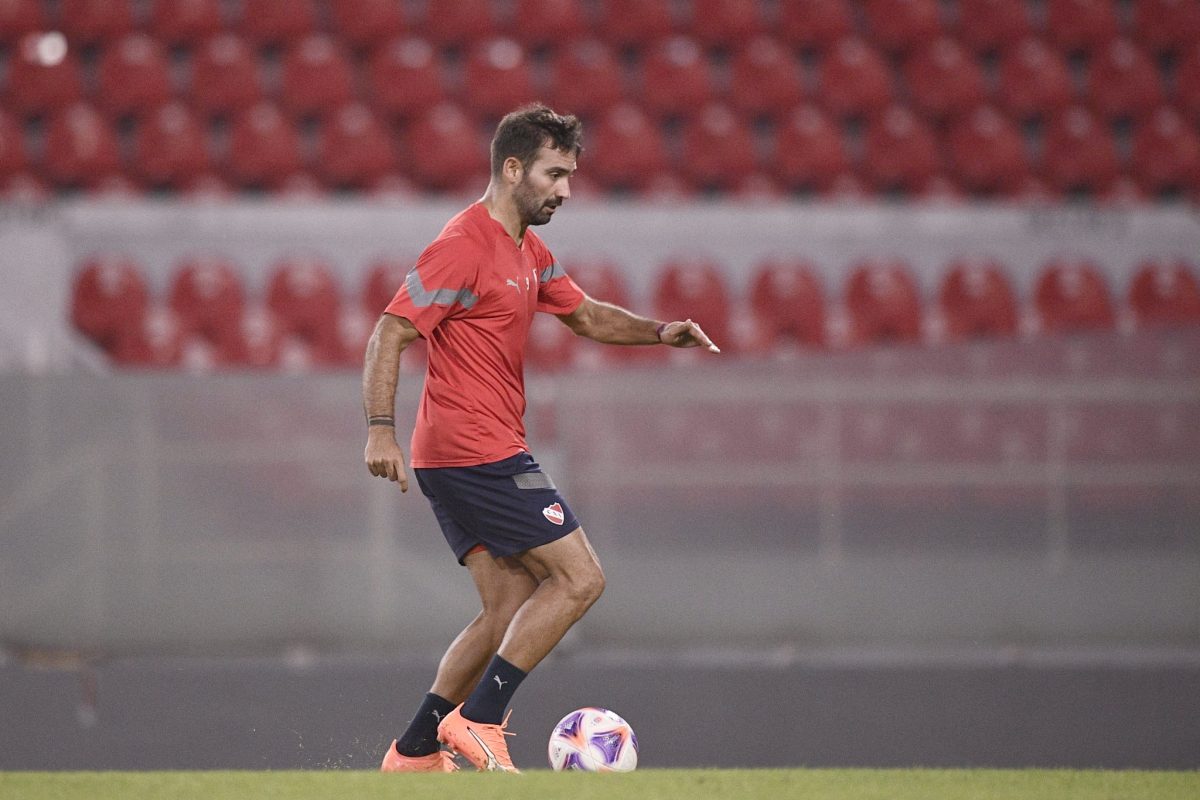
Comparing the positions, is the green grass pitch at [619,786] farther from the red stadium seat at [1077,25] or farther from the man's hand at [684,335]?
the red stadium seat at [1077,25]

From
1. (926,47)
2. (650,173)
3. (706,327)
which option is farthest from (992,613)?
(926,47)

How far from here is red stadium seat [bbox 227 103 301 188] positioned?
27.3ft

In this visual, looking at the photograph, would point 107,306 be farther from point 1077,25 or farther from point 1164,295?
point 1077,25

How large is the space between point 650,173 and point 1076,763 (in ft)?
16.5

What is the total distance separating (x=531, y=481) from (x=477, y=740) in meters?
0.64

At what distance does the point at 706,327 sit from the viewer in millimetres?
7695

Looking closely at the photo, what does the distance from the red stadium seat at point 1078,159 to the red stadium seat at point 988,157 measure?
0.60 feet

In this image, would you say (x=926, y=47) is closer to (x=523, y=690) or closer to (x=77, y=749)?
(x=523, y=690)

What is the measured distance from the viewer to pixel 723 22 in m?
9.02

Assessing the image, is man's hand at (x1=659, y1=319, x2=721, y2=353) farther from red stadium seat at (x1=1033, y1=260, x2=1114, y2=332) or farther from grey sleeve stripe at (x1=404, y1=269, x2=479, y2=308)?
red stadium seat at (x1=1033, y1=260, x2=1114, y2=332)

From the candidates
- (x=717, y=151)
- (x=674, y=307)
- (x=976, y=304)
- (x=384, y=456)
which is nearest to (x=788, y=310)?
(x=674, y=307)

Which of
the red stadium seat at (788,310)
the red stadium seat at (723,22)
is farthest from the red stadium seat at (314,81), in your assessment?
the red stadium seat at (788,310)

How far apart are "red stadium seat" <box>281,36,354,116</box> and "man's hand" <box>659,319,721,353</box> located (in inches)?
211

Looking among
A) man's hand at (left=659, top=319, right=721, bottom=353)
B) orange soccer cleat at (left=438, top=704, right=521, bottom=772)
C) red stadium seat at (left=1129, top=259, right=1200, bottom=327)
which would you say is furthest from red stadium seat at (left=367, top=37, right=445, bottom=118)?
orange soccer cleat at (left=438, top=704, right=521, bottom=772)
